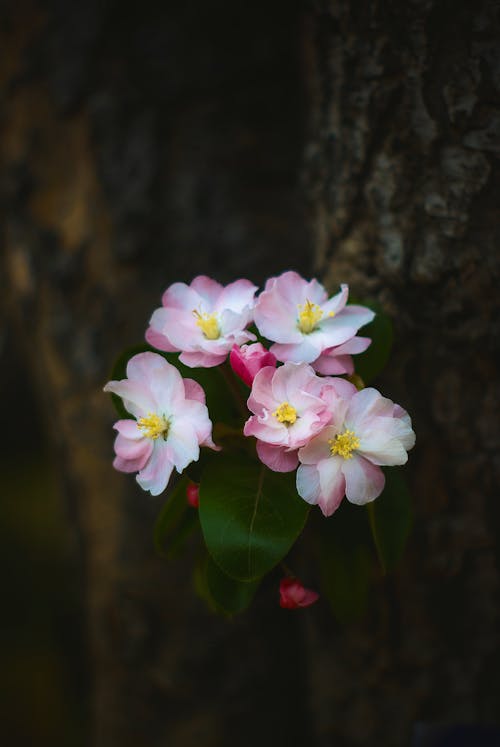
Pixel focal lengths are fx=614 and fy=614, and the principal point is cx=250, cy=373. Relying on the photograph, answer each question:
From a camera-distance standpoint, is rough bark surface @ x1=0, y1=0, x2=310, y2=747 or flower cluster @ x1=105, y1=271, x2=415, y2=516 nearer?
flower cluster @ x1=105, y1=271, x2=415, y2=516

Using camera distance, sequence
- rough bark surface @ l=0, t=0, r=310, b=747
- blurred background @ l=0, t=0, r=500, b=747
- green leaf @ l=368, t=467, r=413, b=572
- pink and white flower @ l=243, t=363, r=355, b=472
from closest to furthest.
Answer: pink and white flower @ l=243, t=363, r=355, b=472 < green leaf @ l=368, t=467, r=413, b=572 < blurred background @ l=0, t=0, r=500, b=747 < rough bark surface @ l=0, t=0, r=310, b=747

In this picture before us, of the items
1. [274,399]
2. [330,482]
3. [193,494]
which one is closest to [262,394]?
[274,399]

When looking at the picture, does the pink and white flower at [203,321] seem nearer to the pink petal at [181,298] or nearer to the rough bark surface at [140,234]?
the pink petal at [181,298]

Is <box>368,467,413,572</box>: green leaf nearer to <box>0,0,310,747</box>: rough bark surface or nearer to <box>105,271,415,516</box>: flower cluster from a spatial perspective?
<box>105,271,415,516</box>: flower cluster

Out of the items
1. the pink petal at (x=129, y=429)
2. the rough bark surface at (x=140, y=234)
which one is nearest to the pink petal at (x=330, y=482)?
the pink petal at (x=129, y=429)

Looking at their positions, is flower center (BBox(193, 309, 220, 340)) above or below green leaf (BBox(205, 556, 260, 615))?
above

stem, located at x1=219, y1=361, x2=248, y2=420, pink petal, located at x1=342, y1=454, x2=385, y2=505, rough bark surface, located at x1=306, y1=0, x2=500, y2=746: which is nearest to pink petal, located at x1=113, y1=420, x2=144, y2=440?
stem, located at x1=219, y1=361, x2=248, y2=420

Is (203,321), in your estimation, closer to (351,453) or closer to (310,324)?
(310,324)
